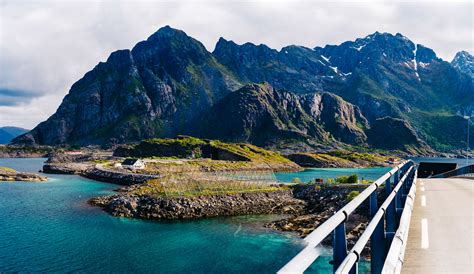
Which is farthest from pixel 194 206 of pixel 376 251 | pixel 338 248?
pixel 338 248

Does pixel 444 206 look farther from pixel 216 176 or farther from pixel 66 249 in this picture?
pixel 216 176

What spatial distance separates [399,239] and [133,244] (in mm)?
38117

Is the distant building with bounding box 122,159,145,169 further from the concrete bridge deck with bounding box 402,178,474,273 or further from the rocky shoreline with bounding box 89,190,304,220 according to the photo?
the concrete bridge deck with bounding box 402,178,474,273

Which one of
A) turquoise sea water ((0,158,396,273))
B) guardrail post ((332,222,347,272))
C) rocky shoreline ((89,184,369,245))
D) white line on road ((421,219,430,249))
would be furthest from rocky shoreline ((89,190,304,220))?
guardrail post ((332,222,347,272))

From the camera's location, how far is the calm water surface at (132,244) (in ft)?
115

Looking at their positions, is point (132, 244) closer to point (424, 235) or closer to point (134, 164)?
point (424, 235)

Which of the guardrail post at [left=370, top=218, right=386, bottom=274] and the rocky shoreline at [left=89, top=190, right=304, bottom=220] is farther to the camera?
the rocky shoreline at [left=89, top=190, right=304, bottom=220]

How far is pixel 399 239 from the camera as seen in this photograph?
28.5 ft

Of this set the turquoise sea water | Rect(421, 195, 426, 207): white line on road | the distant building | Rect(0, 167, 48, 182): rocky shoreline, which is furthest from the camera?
the distant building

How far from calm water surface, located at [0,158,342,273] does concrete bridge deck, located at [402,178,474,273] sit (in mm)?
15505

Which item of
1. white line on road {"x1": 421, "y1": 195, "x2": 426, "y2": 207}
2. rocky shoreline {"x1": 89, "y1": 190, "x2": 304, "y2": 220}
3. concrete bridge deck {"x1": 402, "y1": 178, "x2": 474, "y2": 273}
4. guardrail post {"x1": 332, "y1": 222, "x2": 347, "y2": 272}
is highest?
guardrail post {"x1": 332, "y1": 222, "x2": 347, "y2": 272}

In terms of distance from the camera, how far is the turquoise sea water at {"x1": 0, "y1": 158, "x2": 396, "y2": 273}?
34969 millimetres

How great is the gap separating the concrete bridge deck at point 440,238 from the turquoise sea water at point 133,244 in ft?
40.7

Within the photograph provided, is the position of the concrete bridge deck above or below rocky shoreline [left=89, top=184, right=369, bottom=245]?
above
